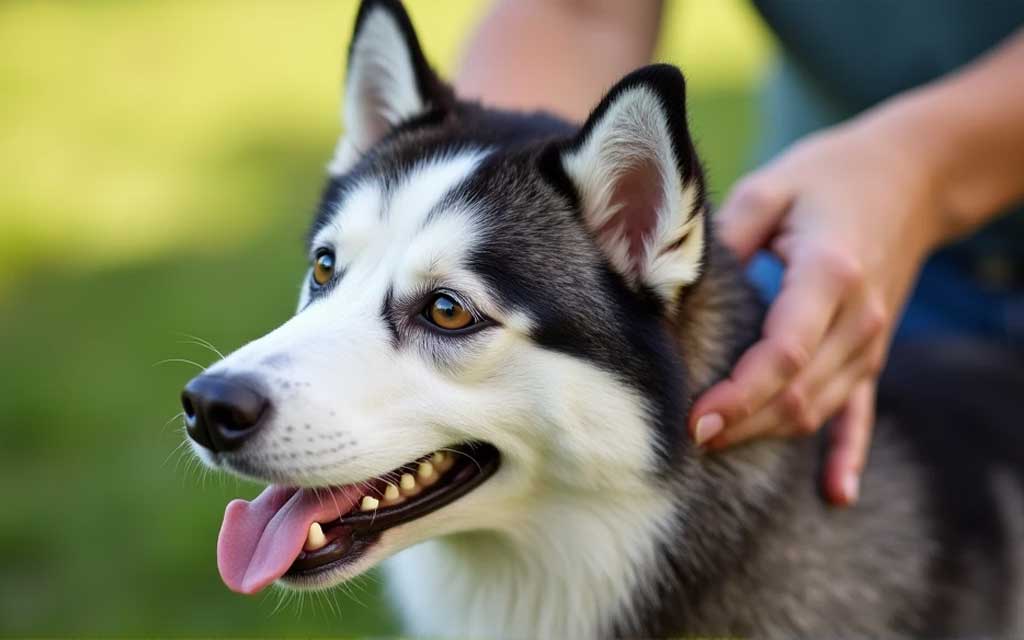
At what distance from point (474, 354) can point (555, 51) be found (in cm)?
160

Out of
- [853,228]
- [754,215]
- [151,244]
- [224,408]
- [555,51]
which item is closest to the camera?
[224,408]

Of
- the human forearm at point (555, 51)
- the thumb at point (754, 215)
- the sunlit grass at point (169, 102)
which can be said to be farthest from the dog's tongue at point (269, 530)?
the sunlit grass at point (169, 102)

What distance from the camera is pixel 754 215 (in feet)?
8.96

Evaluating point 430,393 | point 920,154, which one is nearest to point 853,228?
point 920,154

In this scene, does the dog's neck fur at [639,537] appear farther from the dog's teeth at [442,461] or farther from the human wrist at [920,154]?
the human wrist at [920,154]

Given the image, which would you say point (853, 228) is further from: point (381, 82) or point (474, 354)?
point (381, 82)

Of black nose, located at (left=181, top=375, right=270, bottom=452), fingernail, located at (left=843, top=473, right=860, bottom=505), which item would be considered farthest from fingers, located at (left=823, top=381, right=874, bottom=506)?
black nose, located at (left=181, top=375, right=270, bottom=452)

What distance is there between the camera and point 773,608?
261 cm

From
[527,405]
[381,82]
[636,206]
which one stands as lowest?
[527,405]

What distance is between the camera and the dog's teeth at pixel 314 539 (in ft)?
7.29

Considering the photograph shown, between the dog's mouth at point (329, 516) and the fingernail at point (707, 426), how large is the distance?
477mm

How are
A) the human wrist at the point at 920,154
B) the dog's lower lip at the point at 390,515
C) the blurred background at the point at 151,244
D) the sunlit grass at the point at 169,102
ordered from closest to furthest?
the dog's lower lip at the point at 390,515 → the human wrist at the point at 920,154 → the blurred background at the point at 151,244 → the sunlit grass at the point at 169,102

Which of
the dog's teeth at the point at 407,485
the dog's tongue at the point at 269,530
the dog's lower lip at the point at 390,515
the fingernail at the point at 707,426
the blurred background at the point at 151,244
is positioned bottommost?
the blurred background at the point at 151,244

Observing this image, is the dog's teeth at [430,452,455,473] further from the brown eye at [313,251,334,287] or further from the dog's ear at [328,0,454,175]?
the dog's ear at [328,0,454,175]
